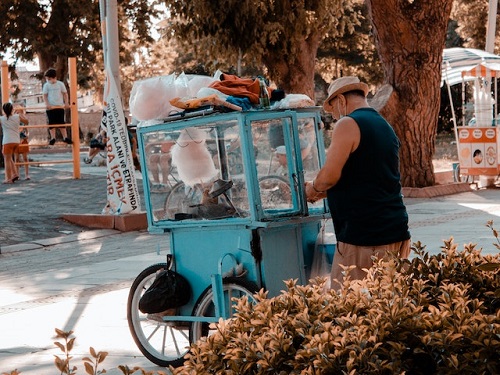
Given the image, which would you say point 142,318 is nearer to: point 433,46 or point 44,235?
point 44,235

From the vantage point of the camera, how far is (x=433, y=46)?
62.5 feet

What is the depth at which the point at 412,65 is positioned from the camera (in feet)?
62.6

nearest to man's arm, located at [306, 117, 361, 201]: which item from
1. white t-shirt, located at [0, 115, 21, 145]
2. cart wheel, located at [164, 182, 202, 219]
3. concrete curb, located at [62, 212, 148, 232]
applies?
cart wheel, located at [164, 182, 202, 219]

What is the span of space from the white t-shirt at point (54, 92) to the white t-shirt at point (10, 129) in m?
0.79

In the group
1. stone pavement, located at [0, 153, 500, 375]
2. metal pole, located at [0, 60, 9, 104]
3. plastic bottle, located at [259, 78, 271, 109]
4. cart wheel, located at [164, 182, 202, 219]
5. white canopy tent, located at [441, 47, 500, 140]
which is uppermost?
metal pole, located at [0, 60, 9, 104]

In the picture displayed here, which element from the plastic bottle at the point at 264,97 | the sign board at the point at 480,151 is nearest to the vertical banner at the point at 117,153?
the sign board at the point at 480,151

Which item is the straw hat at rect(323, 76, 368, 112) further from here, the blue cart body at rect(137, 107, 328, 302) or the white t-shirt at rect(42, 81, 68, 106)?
the white t-shirt at rect(42, 81, 68, 106)

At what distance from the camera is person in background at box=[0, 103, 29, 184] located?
21750mm

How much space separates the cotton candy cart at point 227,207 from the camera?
6250 millimetres

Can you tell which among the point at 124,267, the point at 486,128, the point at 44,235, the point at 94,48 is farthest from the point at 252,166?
the point at 94,48

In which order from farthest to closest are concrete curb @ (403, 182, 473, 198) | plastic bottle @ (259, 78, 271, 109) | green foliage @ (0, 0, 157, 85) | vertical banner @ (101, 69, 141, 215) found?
green foliage @ (0, 0, 157, 85)
concrete curb @ (403, 182, 473, 198)
vertical banner @ (101, 69, 141, 215)
plastic bottle @ (259, 78, 271, 109)

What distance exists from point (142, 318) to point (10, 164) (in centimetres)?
1559

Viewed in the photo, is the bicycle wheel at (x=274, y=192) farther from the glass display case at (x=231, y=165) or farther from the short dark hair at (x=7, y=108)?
the short dark hair at (x=7, y=108)

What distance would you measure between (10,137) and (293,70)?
842 cm
